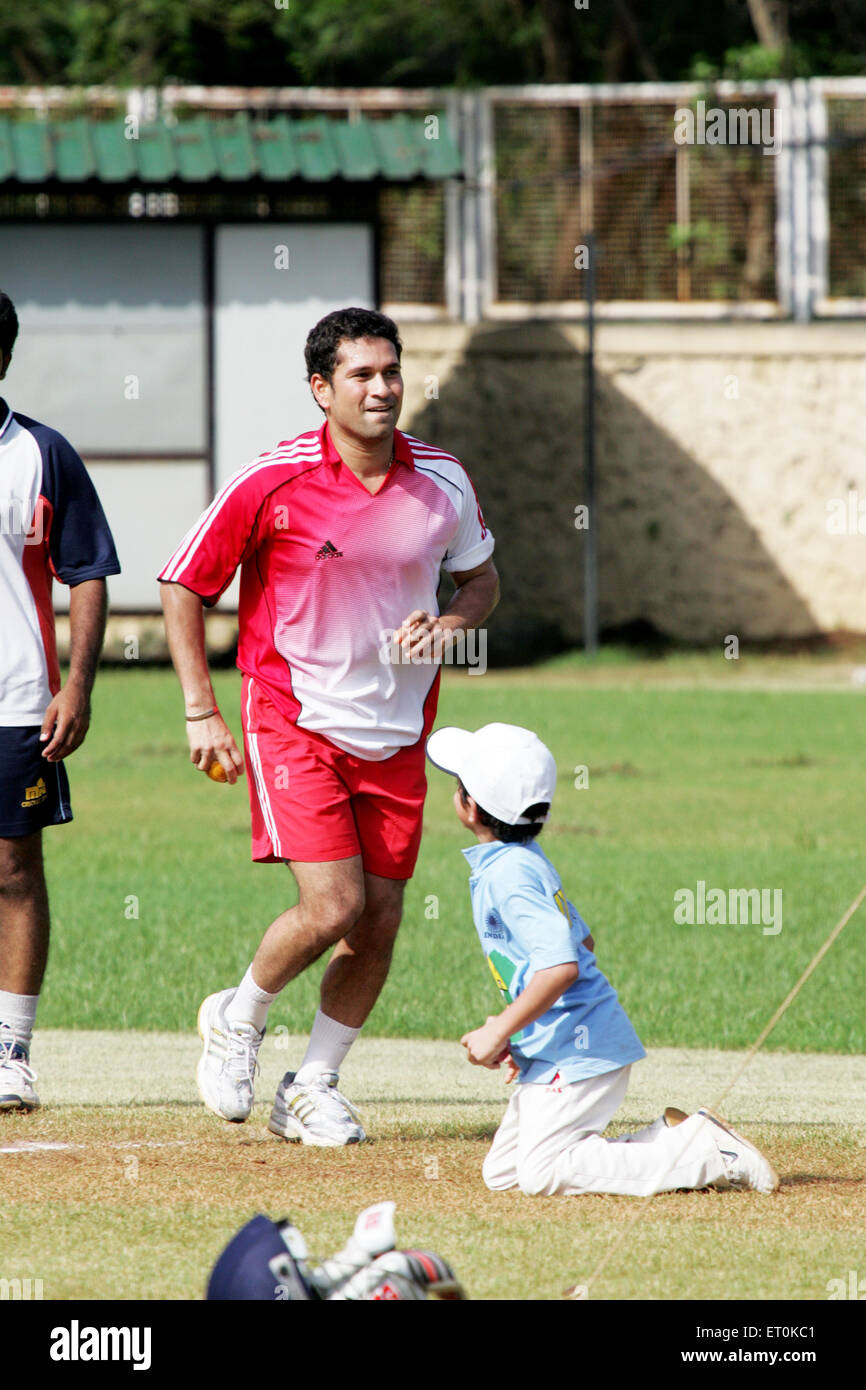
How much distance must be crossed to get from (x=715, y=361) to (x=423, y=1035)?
15866 mm

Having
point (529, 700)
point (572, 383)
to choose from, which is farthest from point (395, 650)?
point (572, 383)

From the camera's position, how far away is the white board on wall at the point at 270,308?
18.8 m

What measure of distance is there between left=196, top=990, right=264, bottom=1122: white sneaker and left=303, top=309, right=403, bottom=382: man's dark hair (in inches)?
67.8

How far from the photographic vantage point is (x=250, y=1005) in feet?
17.0

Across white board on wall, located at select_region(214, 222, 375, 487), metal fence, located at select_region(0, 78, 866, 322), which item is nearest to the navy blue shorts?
white board on wall, located at select_region(214, 222, 375, 487)

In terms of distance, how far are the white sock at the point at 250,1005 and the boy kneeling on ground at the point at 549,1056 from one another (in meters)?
0.76

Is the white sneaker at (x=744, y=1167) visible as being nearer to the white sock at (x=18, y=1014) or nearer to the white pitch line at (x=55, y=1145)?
the white pitch line at (x=55, y=1145)

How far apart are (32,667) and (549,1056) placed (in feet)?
6.20

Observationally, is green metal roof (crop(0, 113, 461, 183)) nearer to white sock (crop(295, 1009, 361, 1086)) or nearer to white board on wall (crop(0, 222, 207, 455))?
white board on wall (crop(0, 222, 207, 455))

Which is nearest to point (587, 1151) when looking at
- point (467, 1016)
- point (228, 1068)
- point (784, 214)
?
point (228, 1068)

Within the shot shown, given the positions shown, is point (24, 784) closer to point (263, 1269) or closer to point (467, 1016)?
point (263, 1269)

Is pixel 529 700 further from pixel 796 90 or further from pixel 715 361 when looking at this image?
pixel 796 90

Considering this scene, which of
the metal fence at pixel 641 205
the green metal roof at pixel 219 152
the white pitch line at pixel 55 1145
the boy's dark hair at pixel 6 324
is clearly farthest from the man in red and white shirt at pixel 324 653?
the metal fence at pixel 641 205
